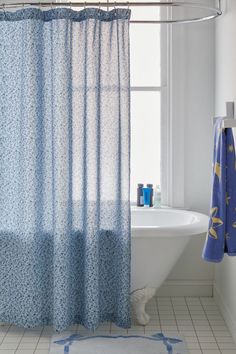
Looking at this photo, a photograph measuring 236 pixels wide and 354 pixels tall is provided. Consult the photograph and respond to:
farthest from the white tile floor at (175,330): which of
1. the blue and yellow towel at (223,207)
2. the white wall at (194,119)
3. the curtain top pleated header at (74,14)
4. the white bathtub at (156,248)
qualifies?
the curtain top pleated header at (74,14)

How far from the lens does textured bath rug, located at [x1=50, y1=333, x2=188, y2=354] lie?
10.7ft

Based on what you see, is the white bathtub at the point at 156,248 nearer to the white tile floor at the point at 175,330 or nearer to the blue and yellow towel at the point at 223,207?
the white tile floor at the point at 175,330

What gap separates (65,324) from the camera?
3.43m

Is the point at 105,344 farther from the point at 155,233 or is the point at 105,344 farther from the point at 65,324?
the point at 155,233

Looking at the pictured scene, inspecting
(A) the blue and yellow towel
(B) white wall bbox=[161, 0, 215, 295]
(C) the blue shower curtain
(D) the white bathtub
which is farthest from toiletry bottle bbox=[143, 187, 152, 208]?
(A) the blue and yellow towel

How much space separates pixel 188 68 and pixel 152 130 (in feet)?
1.70

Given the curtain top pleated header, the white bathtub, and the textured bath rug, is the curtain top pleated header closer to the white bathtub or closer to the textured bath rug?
the white bathtub

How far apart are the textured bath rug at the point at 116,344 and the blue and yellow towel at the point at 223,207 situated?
647 mm

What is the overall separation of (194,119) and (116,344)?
1743 mm

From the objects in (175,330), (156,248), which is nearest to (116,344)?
(175,330)

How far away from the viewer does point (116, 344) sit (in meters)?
3.35

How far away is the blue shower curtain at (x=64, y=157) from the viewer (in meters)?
3.33

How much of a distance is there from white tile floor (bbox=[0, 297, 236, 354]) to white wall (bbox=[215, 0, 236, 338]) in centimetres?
10


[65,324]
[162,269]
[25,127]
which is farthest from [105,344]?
[25,127]
